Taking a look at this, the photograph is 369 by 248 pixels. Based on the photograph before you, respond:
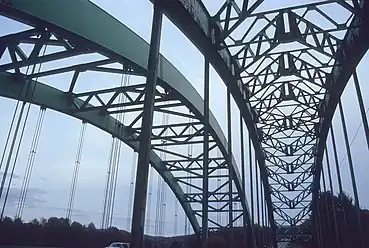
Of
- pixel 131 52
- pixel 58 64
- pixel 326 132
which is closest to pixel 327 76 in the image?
pixel 326 132

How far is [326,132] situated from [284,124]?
7.79 ft

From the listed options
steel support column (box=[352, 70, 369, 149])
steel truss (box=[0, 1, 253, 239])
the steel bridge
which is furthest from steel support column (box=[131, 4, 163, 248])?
steel support column (box=[352, 70, 369, 149])

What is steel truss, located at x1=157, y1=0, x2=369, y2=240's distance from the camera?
8844mm

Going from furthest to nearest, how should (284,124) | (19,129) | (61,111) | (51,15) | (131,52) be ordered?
(284,124), (61,111), (131,52), (51,15), (19,129)

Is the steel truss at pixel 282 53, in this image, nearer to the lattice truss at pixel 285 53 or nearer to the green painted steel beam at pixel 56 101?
the lattice truss at pixel 285 53

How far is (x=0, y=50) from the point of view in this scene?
30.5 ft

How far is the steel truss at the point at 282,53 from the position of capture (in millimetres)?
8844

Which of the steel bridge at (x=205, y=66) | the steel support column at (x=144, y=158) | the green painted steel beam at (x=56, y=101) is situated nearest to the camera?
the steel support column at (x=144, y=158)

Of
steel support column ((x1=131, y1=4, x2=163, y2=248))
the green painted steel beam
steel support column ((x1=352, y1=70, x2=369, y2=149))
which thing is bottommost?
steel support column ((x1=131, y1=4, x2=163, y2=248))

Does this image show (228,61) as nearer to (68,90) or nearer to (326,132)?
(68,90)

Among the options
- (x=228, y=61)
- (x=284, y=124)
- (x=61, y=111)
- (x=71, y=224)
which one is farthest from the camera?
(x=284, y=124)

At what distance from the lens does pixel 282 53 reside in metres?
11.1

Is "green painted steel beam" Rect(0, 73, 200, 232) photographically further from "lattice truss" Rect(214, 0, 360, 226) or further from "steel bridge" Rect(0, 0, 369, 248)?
"lattice truss" Rect(214, 0, 360, 226)

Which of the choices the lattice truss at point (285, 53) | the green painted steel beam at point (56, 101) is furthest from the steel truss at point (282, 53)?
the green painted steel beam at point (56, 101)
